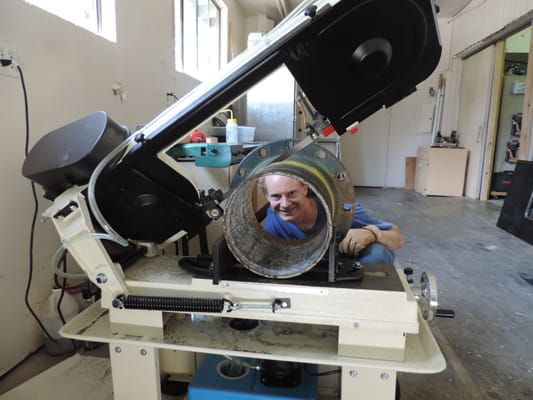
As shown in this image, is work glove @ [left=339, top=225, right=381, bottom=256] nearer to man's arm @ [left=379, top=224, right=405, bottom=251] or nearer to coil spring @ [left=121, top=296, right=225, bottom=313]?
man's arm @ [left=379, top=224, right=405, bottom=251]

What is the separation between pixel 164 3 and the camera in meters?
2.35

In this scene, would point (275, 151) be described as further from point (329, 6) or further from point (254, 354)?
point (254, 354)

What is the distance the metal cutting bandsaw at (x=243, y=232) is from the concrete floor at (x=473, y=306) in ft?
2.20

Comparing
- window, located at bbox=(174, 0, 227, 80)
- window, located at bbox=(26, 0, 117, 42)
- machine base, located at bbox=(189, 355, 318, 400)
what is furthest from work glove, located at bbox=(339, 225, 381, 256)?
window, located at bbox=(174, 0, 227, 80)

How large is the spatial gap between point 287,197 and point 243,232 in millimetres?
240

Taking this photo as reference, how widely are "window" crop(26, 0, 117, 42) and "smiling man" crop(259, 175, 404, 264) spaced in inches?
45.7

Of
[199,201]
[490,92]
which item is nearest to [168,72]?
[199,201]

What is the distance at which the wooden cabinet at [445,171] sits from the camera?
510 centimetres

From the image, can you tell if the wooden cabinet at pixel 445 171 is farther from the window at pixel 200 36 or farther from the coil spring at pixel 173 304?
the coil spring at pixel 173 304

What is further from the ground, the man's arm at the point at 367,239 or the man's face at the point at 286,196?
the man's face at the point at 286,196

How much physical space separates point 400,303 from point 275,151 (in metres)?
0.43

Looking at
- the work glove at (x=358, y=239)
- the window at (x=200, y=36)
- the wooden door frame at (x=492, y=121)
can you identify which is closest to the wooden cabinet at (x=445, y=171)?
the wooden door frame at (x=492, y=121)

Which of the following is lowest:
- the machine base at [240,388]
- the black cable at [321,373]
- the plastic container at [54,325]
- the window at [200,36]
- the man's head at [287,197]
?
the plastic container at [54,325]

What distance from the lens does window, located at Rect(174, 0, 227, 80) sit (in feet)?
9.49
